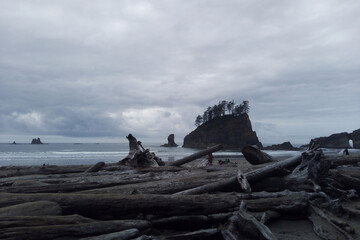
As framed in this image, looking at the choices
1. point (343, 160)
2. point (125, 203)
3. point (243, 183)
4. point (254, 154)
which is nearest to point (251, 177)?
point (243, 183)

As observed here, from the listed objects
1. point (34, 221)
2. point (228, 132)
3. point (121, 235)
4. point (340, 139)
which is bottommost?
point (121, 235)

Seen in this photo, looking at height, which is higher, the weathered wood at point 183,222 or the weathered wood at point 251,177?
the weathered wood at point 251,177

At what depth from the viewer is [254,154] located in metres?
9.45

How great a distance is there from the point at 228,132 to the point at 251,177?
98980 millimetres

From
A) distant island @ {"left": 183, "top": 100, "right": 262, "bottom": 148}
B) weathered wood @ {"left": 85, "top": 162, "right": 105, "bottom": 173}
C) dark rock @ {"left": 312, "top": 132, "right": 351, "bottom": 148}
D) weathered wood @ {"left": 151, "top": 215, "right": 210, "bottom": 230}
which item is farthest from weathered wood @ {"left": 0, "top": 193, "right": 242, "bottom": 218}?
dark rock @ {"left": 312, "top": 132, "right": 351, "bottom": 148}

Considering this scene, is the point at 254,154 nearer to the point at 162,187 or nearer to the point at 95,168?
the point at 162,187

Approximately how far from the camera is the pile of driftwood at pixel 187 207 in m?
3.81

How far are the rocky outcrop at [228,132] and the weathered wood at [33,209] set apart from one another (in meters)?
96.8

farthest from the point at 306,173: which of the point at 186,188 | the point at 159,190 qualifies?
the point at 159,190

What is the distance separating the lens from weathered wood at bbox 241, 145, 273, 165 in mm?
9333

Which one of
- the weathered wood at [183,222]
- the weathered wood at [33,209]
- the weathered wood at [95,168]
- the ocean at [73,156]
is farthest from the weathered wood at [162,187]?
the ocean at [73,156]

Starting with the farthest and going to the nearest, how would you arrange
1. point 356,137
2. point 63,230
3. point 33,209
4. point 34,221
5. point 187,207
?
point 356,137
point 187,207
point 33,209
point 34,221
point 63,230

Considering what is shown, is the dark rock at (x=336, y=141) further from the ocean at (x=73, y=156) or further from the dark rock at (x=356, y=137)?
the ocean at (x=73, y=156)

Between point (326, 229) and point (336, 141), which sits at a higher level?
point (336, 141)
